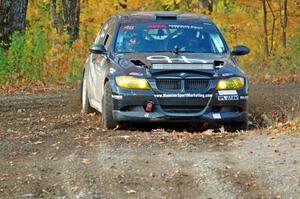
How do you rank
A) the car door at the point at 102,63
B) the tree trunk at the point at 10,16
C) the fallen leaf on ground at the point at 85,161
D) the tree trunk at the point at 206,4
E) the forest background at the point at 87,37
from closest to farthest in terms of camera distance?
the fallen leaf on ground at the point at 85,161 < the car door at the point at 102,63 < the forest background at the point at 87,37 < the tree trunk at the point at 10,16 < the tree trunk at the point at 206,4

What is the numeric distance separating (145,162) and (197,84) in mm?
2448

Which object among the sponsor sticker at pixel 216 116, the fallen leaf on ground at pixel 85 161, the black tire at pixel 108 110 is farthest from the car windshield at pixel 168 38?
the fallen leaf on ground at pixel 85 161

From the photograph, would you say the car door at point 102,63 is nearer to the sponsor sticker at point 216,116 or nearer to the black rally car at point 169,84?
the black rally car at point 169,84

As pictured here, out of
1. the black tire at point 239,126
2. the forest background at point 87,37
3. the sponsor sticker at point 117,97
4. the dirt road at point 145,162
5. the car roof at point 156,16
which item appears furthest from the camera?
the forest background at point 87,37

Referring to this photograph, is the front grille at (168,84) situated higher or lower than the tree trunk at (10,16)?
higher

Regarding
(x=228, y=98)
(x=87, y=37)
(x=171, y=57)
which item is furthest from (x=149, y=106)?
(x=87, y=37)

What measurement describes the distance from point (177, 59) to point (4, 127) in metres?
2.81

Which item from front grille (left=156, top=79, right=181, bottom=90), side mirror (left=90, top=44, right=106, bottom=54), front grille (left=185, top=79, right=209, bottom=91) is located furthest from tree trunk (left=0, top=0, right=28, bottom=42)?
front grille (left=185, top=79, right=209, bottom=91)

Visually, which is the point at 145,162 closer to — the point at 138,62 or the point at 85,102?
the point at 138,62

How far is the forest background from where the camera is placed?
1925 cm

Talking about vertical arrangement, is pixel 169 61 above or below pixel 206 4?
above

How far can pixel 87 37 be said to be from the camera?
3769 centimetres

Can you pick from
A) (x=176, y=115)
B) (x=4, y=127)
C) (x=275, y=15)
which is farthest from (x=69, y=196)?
(x=275, y=15)

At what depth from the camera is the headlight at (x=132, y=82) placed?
1019 cm
